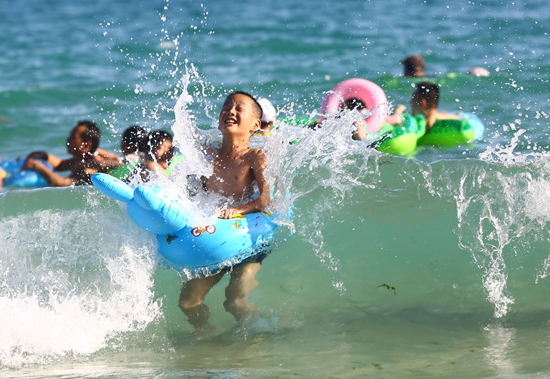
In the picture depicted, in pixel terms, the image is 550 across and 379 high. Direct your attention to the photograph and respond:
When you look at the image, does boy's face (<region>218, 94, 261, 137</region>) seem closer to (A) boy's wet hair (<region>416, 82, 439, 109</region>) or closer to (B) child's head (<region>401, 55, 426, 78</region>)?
(A) boy's wet hair (<region>416, 82, 439, 109</region>)

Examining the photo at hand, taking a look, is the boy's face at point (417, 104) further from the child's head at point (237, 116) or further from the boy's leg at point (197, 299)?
the boy's leg at point (197, 299)

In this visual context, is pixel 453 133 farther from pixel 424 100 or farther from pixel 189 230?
pixel 189 230

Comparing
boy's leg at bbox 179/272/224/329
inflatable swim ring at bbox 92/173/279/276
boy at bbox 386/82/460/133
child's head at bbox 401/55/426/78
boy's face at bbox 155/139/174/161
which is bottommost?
boy's leg at bbox 179/272/224/329

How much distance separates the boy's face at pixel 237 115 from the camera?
469 centimetres

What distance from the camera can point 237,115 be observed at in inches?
185

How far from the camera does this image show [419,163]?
6301 millimetres

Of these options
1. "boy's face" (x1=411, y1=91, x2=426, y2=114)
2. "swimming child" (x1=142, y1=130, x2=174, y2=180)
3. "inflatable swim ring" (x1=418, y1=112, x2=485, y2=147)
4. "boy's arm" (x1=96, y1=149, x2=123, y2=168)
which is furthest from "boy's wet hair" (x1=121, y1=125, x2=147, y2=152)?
"boy's face" (x1=411, y1=91, x2=426, y2=114)

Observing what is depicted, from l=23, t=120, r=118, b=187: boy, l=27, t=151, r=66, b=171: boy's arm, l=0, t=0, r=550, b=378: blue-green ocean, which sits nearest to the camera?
l=0, t=0, r=550, b=378: blue-green ocean

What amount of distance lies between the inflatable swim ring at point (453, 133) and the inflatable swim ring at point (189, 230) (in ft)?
14.9

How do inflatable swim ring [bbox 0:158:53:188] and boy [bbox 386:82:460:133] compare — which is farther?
boy [bbox 386:82:460:133]

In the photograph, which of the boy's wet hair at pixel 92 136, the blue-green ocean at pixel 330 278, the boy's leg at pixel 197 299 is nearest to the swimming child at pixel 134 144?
the boy's wet hair at pixel 92 136

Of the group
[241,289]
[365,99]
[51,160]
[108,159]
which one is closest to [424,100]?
[365,99]

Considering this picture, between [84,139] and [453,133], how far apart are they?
4.10 meters

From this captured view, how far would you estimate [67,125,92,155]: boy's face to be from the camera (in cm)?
817
